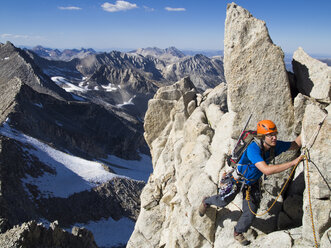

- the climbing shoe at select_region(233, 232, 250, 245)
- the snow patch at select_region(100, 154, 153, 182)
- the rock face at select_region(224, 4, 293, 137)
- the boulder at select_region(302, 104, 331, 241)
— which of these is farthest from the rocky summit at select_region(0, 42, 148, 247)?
the boulder at select_region(302, 104, 331, 241)

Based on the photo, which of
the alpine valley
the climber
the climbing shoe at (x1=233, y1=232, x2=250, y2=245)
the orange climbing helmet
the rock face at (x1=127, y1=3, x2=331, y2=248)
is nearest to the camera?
the climber

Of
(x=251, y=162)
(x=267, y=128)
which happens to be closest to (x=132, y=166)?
(x=251, y=162)

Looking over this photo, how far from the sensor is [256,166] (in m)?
7.64

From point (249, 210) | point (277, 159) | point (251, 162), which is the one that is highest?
point (251, 162)

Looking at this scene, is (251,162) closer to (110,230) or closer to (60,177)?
(110,230)

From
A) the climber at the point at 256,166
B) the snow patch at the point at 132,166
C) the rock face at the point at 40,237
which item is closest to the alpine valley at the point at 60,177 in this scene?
the rock face at the point at 40,237

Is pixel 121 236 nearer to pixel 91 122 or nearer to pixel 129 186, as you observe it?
pixel 129 186

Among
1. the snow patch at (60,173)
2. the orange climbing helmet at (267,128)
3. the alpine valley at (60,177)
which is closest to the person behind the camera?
the orange climbing helmet at (267,128)

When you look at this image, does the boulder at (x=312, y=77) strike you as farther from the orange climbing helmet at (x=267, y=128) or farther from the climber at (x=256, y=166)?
the orange climbing helmet at (x=267, y=128)

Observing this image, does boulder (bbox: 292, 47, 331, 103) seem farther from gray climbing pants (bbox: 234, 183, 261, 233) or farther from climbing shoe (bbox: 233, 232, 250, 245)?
climbing shoe (bbox: 233, 232, 250, 245)

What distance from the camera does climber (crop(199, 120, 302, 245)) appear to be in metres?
7.49

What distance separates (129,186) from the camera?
185 feet

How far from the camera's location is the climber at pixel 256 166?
7492 mm

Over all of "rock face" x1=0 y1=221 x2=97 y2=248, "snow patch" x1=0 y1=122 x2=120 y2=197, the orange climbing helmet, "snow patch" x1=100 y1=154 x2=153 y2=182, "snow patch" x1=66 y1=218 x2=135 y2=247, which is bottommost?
"snow patch" x1=100 y1=154 x2=153 y2=182
